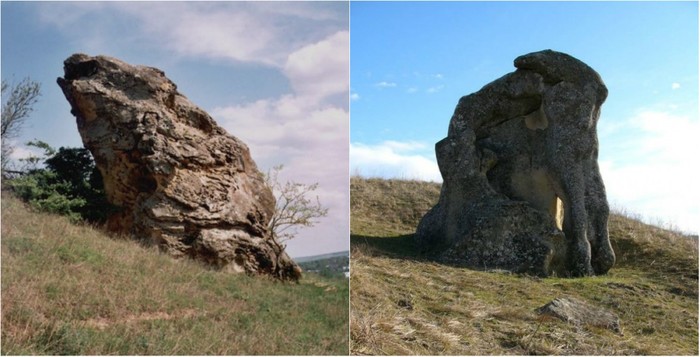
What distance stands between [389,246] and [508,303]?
4.14 meters

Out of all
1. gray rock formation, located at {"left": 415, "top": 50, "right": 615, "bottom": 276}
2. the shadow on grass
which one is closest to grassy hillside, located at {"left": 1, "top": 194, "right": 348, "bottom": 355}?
the shadow on grass

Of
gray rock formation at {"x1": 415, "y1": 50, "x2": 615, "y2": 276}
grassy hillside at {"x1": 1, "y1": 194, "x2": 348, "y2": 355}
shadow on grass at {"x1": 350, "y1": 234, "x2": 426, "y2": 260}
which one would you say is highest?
gray rock formation at {"x1": 415, "y1": 50, "x2": 615, "y2": 276}

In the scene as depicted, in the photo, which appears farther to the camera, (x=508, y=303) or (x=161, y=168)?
(x=161, y=168)

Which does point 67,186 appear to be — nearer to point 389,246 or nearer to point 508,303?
point 389,246

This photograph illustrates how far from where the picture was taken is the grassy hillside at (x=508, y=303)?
17.8ft

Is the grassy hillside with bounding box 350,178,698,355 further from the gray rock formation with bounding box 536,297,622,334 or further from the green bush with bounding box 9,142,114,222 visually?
the green bush with bounding box 9,142,114,222

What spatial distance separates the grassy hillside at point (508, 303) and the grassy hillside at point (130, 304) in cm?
170

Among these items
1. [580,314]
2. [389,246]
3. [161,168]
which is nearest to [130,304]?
[389,246]

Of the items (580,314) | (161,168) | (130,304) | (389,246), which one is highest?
(161,168)

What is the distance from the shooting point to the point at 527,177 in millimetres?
11242

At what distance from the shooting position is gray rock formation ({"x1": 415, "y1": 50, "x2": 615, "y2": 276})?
9797 mm

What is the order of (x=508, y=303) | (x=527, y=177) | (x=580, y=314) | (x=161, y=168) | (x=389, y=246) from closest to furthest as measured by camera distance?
(x=580, y=314) → (x=508, y=303) → (x=389, y=246) → (x=527, y=177) → (x=161, y=168)

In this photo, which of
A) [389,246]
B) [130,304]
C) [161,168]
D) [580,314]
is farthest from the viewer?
[161,168]

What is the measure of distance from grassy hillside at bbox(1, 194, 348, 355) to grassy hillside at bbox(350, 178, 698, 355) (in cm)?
170
